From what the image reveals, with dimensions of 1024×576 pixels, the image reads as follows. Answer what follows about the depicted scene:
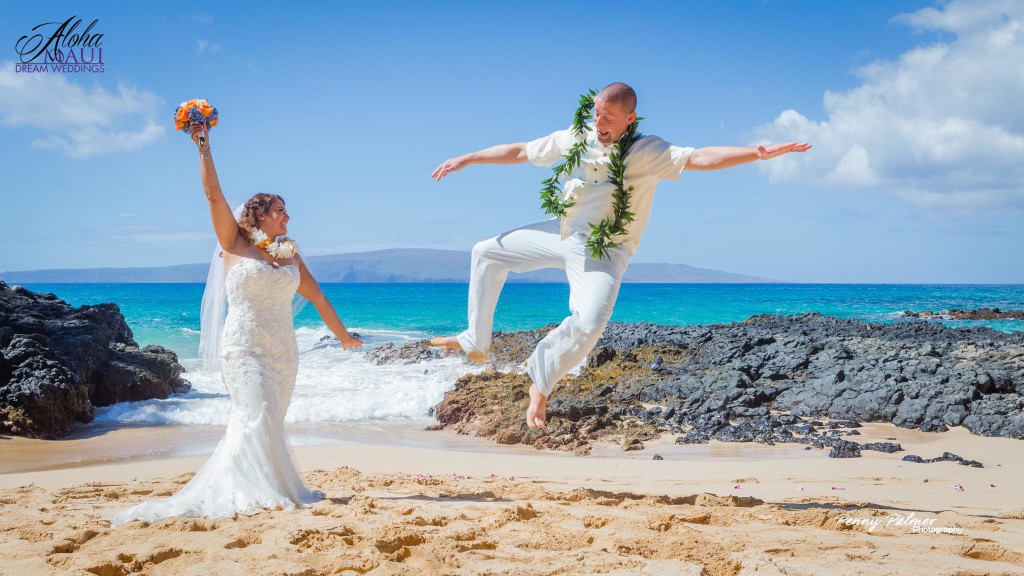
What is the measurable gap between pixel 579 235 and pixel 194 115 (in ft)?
10.2

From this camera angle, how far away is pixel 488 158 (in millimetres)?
5941

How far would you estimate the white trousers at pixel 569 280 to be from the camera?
558 centimetres

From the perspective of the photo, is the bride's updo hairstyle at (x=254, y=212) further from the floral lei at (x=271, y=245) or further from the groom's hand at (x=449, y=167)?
the groom's hand at (x=449, y=167)

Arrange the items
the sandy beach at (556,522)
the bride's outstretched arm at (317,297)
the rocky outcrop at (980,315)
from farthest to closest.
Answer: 1. the rocky outcrop at (980,315)
2. the bride's outstretched arm at (317,297)
3. the sandy beach at (556,522)

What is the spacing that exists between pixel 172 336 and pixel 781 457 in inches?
1222

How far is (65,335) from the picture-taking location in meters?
12.4

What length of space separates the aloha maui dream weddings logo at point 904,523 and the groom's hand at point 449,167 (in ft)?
12.9

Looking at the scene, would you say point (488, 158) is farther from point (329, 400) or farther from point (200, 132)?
point (329, 400)

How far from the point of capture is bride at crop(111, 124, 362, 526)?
553cm

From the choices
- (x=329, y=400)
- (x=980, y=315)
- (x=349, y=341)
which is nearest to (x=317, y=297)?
(x=349, y=341)

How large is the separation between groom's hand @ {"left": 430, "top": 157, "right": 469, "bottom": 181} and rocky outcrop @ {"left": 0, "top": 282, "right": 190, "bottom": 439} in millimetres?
7615

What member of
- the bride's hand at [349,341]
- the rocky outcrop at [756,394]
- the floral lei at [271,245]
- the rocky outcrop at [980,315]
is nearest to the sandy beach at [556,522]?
the bride's hand at [349,341]

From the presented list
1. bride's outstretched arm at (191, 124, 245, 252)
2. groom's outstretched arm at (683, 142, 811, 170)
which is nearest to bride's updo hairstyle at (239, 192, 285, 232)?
bride's outstretched arm at (191, 124, 245, 252)

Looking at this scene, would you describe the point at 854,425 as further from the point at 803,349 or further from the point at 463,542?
the point at 463,542
